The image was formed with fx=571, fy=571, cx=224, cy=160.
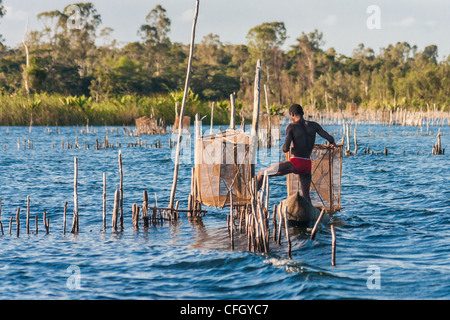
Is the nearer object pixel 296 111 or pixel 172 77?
pixel 296 111

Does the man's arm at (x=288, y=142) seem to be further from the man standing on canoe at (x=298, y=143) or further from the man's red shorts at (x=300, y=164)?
the man's red shorts at (x=300, y=164)

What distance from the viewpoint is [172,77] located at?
66938 mm

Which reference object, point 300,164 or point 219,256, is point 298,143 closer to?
point 300,164

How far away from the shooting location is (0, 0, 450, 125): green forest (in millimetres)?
44406

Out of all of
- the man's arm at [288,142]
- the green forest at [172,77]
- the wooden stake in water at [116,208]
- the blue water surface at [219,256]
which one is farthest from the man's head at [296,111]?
the green forest at [172,77]

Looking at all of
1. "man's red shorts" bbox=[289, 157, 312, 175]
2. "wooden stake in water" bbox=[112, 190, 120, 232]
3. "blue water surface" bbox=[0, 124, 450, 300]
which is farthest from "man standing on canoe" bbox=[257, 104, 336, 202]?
"wooden stake in water" bbox=[112, 190, 120, 232]

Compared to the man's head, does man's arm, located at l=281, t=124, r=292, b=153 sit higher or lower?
lower

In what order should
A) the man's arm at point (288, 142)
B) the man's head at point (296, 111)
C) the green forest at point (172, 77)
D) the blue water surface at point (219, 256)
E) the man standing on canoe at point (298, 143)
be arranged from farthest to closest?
the green forest at point (172, 77)
the man's head at point (296, 111)
the man standing on canoe at point (298, 143)
the man's arm at point (288, 142)
the blue water surface at point (219, 256)

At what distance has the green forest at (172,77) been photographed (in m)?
44.4

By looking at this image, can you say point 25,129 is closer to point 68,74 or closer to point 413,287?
point 68,74

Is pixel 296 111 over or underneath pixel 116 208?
over

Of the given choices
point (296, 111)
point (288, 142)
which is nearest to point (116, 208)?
point (288, 142)

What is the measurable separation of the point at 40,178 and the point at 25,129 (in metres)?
24.8

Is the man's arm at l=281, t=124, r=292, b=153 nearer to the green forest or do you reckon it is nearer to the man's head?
the man's head
